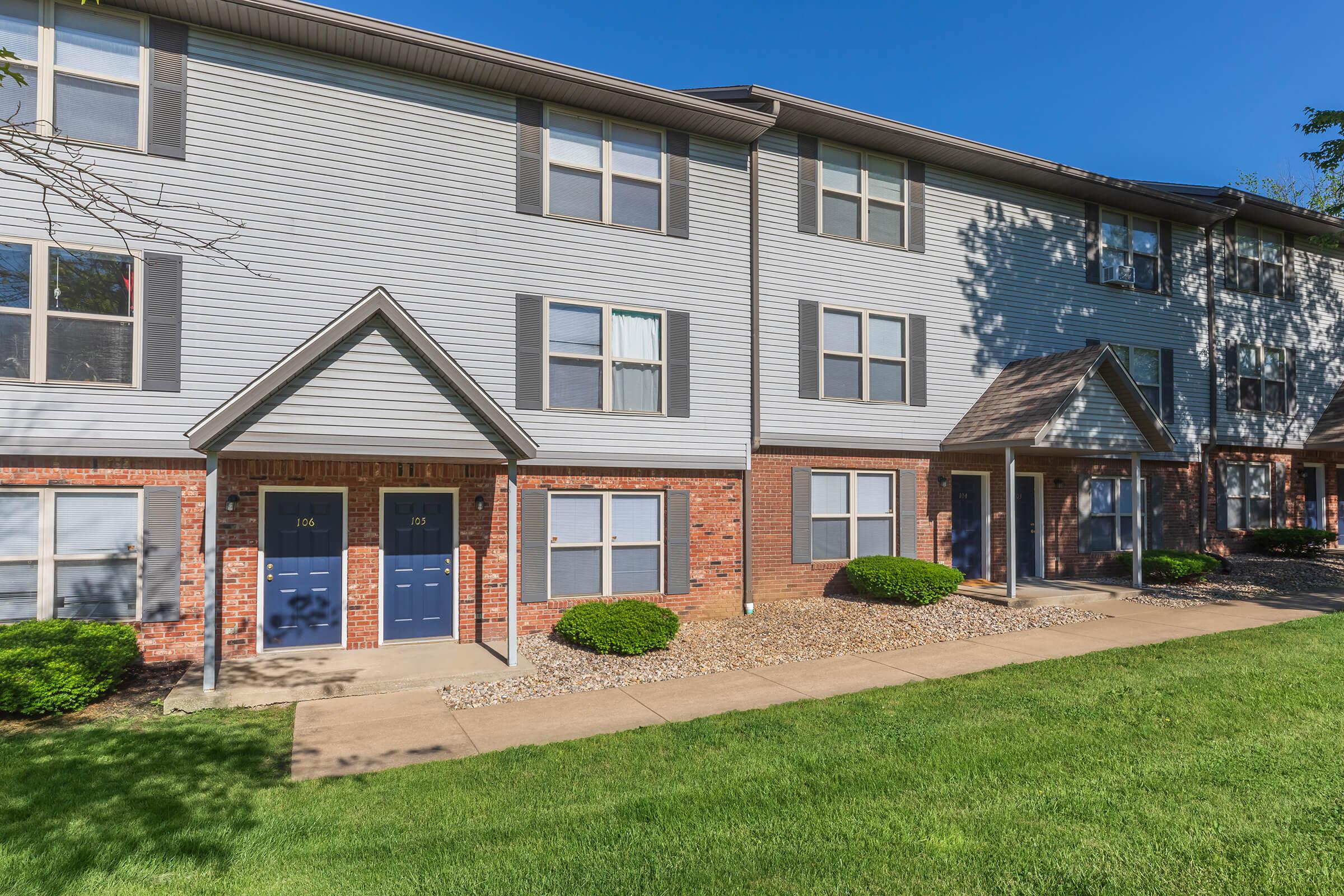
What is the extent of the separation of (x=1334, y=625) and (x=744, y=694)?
886 centimetres

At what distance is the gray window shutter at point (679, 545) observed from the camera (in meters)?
12.1

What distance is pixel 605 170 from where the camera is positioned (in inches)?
473

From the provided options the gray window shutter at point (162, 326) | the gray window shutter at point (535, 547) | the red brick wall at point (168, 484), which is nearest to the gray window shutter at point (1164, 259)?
the gray window shutter at point (535, 547)

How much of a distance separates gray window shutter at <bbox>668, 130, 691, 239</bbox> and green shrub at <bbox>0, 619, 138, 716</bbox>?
934cm

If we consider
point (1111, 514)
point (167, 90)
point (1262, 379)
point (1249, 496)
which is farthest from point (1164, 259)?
point (167, 90)

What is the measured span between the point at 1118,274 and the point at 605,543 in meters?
13.1

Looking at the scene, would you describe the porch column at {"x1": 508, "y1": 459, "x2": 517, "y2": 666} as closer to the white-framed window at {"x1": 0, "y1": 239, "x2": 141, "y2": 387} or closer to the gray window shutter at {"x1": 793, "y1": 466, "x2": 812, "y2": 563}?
the white-framed window at {"x1": 0, "y1": 239, "x2": 141, "y2": 387}

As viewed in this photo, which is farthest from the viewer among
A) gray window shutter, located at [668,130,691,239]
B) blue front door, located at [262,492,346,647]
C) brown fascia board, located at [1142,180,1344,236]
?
brown fascia board, located at [1142,180,1344,236]

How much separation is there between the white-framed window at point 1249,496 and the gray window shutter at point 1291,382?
1.56 meters

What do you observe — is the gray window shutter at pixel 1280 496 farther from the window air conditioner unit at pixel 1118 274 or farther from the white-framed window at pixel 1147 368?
the window air conditioner unit at pixel 1118 274

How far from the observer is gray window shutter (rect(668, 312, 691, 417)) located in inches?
483

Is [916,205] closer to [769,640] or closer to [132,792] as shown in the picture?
[769,640]

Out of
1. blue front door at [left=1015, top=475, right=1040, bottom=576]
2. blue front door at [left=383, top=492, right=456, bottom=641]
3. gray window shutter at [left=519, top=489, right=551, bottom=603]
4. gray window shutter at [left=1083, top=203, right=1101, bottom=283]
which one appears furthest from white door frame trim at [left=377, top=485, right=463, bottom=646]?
gray window shutter at [left=1083, top=203, right=1101, bottom=283]

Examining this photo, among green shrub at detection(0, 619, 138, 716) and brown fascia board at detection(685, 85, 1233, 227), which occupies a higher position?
brown fascia board at detection(685, 85, 1233, 227)
